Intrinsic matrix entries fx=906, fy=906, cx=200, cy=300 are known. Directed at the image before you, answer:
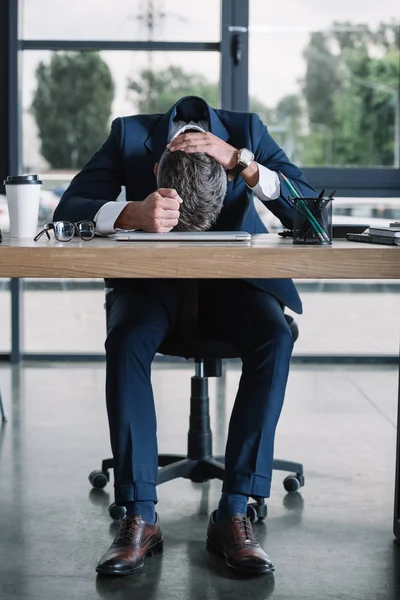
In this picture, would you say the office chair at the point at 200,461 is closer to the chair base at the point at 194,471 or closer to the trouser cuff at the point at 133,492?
the chair base at the point at 194,471

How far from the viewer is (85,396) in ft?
13.4

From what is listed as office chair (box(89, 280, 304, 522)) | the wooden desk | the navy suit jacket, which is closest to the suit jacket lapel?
the navy suit jacket

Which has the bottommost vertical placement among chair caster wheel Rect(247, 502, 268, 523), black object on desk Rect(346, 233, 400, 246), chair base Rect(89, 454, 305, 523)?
chair caster wheel Rect(247, 502, 268, 523)

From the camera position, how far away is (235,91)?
483 cm

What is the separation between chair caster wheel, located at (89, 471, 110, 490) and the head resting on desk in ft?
2.92

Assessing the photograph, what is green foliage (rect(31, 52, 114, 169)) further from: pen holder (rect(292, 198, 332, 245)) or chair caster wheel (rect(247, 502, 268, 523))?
pen holder (rect(292, 198, 332, 245))

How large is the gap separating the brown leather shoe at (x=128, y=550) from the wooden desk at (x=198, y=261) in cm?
69

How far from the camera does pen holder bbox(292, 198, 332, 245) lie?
76.0 inches

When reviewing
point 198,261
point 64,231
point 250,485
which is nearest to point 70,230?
point 64,231

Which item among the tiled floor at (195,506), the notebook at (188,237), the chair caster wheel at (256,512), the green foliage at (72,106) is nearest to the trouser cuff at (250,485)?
the tiled floor at (195,506)

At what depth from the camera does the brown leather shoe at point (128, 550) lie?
6.86ft

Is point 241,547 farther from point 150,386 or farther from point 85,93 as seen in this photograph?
point 85,93

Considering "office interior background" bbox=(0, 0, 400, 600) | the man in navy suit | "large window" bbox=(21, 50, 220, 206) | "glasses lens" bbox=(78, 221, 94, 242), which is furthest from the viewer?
"large window" bbox=(21, 50, 220, 206)

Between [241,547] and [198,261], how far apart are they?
78 centimetres
